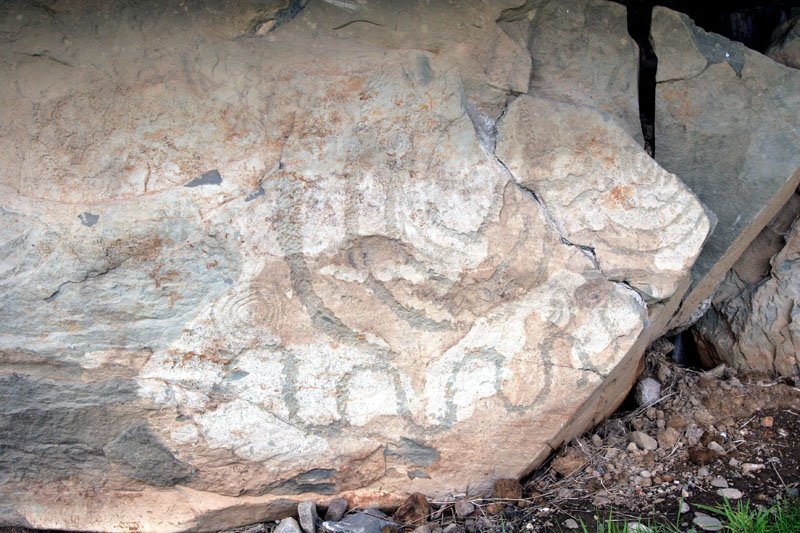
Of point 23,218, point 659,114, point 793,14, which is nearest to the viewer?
point 23,218

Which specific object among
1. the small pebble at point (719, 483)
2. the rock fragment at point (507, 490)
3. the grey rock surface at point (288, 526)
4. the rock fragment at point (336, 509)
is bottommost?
the grey rock surface at point (288, 526)

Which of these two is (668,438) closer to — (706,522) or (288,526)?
(706,522)

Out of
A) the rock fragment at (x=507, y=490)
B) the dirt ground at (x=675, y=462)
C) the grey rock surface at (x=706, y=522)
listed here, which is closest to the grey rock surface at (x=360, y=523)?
the dirt ground at (x=675, y=462)

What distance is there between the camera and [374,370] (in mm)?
1879

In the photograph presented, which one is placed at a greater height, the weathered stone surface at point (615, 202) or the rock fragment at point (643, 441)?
the weathered stone surface at point (615, 202)

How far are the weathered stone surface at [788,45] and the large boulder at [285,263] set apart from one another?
2.56ft

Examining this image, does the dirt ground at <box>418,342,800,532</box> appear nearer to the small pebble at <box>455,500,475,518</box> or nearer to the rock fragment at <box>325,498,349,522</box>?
the small pebble at <box>455,500,475,518</box>

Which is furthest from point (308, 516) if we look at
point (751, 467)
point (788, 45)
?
point (788, 45)

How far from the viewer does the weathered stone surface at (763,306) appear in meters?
2.31

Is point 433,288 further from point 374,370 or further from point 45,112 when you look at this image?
point 45,112

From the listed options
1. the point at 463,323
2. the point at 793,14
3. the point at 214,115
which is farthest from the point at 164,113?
the point at 793,14

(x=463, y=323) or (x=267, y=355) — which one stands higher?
(x=463, y=323)

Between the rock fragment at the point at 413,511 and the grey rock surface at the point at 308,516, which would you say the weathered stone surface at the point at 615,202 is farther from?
the grey rock surface at the point at 308,516

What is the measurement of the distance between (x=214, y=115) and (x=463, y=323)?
84 centimetres
